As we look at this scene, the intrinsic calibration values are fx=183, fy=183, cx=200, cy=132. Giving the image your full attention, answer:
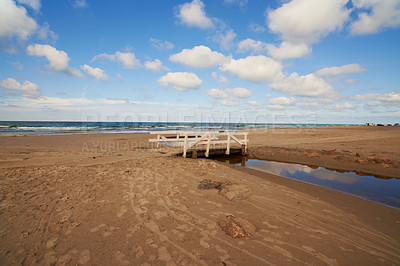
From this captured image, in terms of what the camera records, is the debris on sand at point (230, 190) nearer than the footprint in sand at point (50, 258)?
No

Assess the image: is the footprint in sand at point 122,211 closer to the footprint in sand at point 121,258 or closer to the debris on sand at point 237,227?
the footprint in sand at point 121,258

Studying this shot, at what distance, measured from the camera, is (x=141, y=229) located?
388 cm

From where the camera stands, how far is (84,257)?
3088 mm

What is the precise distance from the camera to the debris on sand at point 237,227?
3.66m

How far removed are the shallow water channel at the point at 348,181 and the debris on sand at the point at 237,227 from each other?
5023 millimetres

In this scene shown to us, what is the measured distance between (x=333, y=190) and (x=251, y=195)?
345cm

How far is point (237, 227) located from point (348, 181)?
7.01 m

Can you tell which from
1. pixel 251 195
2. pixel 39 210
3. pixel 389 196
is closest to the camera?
pixel 39 210

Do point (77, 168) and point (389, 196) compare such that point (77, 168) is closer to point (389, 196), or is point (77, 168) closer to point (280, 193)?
point (280, 193)

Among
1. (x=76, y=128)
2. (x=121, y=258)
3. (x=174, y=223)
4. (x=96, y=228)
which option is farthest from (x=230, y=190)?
(x=76, y=128)

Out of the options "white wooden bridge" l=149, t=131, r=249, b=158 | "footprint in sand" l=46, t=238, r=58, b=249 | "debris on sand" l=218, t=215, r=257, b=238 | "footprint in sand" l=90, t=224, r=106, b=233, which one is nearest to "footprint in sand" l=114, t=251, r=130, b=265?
"footprint in sand" l=90, t=224, r=106, b=233

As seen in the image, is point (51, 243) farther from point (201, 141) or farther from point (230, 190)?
point (201, 141)

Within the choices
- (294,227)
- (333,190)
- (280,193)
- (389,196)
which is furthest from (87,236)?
(389,196)

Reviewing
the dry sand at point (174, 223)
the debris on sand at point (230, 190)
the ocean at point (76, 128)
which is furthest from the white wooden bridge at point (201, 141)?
the ocean at point (76, 128)
